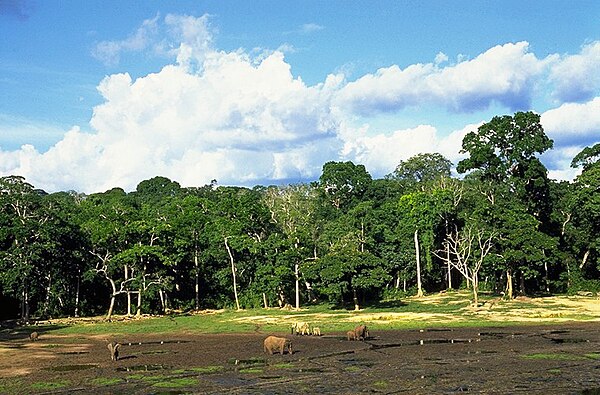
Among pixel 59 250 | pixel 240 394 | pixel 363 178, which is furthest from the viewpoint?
pixel 363 178

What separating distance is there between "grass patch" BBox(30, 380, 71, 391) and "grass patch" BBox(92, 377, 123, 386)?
1.04 m

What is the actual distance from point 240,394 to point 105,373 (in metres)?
8.31

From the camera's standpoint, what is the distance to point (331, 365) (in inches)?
1048

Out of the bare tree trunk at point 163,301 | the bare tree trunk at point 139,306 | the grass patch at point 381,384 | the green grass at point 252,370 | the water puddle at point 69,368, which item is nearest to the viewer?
the grass patch at point 381,384

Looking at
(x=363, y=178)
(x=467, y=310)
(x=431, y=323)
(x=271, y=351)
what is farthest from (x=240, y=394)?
(x=363, y=178)

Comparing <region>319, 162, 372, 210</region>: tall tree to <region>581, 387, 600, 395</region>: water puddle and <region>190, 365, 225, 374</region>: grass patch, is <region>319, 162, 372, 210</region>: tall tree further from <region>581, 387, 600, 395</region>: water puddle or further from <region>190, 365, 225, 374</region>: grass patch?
<region>581, 387, 600, 395</region>: water puddle

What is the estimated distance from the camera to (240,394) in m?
20.6

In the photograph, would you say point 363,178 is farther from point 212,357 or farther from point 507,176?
point 212,357

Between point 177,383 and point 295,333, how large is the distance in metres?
18.6

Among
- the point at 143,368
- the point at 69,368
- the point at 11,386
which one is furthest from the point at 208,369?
the point at 11,386

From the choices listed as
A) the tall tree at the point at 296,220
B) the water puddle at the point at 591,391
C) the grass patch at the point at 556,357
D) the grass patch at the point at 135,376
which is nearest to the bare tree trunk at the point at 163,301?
the tall tree at the point at 296,220

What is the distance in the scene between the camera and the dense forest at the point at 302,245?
56.2m

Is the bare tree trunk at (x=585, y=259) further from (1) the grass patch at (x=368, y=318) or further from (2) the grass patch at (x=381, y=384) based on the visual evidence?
(2) the grass patch at (x=381, y=384)

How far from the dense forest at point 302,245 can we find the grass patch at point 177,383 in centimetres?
3172
